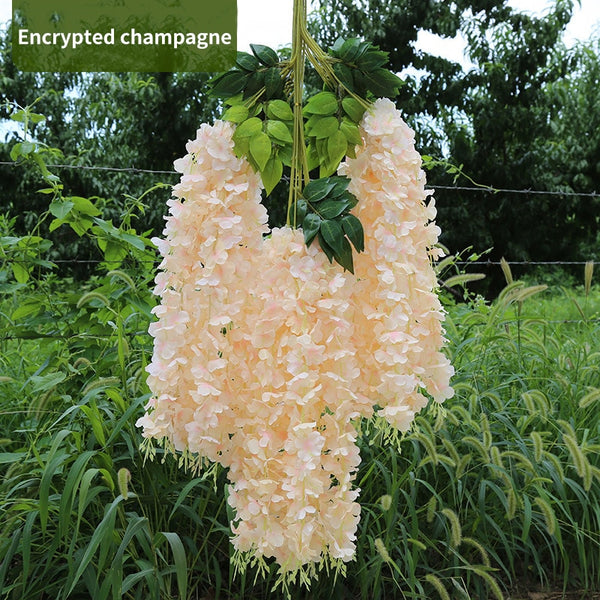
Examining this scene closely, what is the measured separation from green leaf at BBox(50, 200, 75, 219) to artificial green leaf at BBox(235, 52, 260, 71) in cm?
94

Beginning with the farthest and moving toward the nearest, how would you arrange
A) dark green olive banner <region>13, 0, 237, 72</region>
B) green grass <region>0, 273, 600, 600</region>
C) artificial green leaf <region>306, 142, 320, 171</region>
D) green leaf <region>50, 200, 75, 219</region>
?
dark green olive banner <region>13, 0, 237, 72</region> → green leaf <region>50, 200, 75, 219</region> → green grass <region>0, 273, 600, 600</region> → artificial green leaf <region>306, 142, 320, 171</region>

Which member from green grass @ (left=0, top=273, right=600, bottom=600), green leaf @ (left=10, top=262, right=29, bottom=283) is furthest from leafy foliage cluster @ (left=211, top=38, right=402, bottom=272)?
green leaf @ (left=10, top=262, right=29, bottom=283)

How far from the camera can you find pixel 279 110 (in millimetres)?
1056

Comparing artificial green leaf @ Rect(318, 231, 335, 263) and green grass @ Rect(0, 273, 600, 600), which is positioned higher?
artificial green leaf @ Rect(318, 231, 335, 263)

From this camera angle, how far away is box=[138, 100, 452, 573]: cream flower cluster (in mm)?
1035

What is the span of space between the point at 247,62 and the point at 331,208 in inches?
10.3

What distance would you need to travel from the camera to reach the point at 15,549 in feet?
5.31

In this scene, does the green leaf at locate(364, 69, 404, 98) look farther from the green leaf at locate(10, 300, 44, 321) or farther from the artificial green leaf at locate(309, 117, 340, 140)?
the green leaf at locate(10, 300, 44, 321)

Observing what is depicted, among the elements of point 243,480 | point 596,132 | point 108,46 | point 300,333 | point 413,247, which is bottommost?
point 243,480

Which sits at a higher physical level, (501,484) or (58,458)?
(58,458)

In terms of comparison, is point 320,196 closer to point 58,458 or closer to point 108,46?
point 58,458

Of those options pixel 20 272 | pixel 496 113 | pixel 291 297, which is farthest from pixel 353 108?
pixel 496 113

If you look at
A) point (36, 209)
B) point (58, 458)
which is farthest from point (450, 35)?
point (58, 458)

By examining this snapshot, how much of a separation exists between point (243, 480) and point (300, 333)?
0.85 ft
